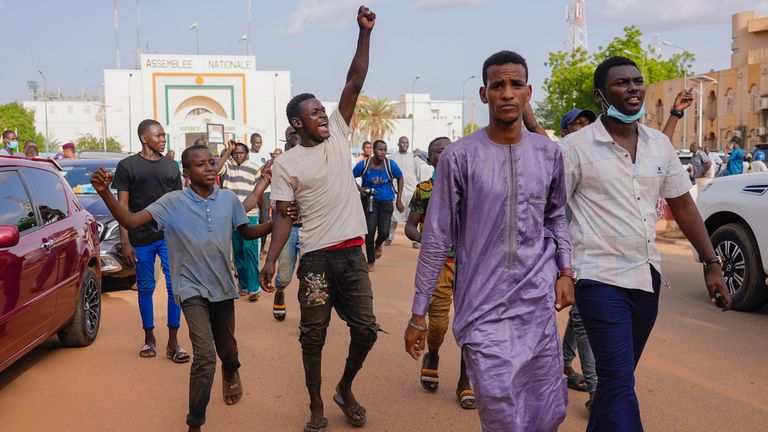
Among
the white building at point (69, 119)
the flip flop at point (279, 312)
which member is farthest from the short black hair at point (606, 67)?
the white building at point (69, 119)

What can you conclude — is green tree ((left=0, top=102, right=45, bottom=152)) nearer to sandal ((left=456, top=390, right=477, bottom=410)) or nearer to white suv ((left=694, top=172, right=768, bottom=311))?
white suv ((left=694, top=172, right=768, bottom=311))

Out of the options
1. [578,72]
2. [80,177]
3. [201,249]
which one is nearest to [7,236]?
[201,249]

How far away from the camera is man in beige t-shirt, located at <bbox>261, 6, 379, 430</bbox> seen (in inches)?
180

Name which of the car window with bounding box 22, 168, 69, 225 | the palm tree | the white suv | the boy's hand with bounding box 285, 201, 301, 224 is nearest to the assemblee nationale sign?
the palm tree

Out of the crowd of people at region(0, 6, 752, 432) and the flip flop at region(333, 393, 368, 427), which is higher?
the crowd of people at region(0, 6, 752, 432)

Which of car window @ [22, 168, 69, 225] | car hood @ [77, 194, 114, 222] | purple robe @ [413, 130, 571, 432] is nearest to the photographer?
purple robe @ [413, 130, 571, 432]

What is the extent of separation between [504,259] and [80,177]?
932 centimetres

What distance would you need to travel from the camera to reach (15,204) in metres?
5.56

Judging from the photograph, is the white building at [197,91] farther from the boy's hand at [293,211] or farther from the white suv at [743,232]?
the boy's hand at [293,211]

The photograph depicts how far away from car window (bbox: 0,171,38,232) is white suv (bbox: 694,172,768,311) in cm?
652

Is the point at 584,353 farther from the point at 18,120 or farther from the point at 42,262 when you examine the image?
the point at 18,120

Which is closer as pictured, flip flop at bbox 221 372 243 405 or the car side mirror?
the car side mirror

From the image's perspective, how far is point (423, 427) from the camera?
4727 mm

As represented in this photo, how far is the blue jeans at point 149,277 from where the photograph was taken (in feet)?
20.8
